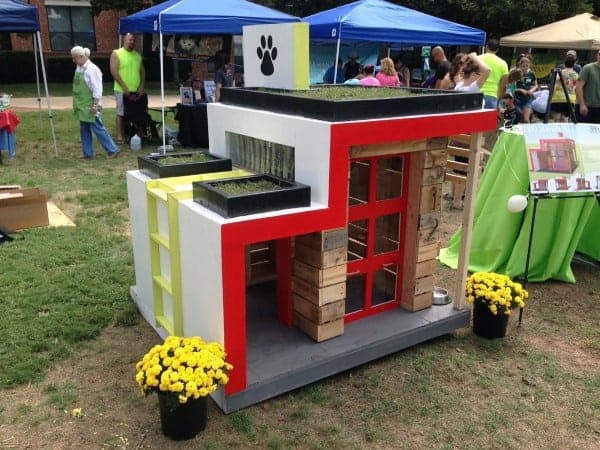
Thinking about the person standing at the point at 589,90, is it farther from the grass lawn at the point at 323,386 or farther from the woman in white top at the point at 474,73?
the grass lawn at the point at 323,386

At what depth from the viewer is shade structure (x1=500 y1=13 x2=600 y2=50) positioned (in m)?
15.5

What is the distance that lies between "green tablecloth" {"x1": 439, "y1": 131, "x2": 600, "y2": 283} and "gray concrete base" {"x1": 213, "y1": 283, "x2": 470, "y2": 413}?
1187 millimetres

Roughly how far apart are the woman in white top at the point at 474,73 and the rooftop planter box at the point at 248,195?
5038mm

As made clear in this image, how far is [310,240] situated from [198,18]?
23.8 ft

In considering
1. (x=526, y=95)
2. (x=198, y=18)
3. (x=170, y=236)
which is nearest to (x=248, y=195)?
(x=170, y=236)

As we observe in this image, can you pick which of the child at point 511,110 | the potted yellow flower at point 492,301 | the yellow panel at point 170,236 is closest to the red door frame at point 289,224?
the yellow panel at point 170,236

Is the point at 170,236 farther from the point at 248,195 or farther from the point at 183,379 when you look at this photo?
the point at 183,379

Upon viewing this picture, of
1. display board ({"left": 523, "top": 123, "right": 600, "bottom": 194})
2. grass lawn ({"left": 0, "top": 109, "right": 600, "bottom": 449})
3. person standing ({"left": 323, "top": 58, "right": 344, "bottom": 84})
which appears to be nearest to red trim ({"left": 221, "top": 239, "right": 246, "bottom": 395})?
grass lawn ({"left": 0, "top": 109, "right": 600, "bottom": 449})

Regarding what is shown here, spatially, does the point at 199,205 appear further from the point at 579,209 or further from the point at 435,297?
the point at 579,209

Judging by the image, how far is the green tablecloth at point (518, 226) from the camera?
4.84 metres

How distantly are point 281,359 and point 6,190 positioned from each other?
435cm

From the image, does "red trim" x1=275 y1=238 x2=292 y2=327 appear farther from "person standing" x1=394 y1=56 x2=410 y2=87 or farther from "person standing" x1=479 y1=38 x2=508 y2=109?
"person standing" x1=394 y1=56 x2=410 y2=87

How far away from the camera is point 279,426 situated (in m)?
3.05

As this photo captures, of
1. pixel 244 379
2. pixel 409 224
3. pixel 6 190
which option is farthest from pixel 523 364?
pixel 6 190
